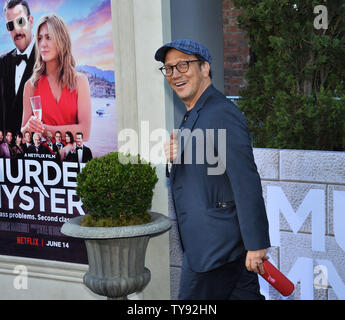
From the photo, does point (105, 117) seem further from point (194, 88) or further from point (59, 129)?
point (194, 88)

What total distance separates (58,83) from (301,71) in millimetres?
2157

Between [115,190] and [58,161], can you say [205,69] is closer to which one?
[115,190]

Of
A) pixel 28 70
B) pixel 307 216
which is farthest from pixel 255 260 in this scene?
pixel 28 70

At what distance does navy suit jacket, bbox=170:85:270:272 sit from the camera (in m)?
3.35

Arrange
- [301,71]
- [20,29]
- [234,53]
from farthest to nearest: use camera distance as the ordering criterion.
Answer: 1. [234,53]
2. [20,29]
3. [301,71]

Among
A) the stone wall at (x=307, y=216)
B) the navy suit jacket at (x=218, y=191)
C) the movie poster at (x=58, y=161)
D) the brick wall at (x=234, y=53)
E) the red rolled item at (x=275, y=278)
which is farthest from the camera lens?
the brick wall at (x=234, y=53)

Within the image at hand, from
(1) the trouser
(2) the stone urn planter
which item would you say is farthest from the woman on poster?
(1) the trouser

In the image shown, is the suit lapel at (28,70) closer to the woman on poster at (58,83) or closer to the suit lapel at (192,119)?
the woman on poster at (58,83)

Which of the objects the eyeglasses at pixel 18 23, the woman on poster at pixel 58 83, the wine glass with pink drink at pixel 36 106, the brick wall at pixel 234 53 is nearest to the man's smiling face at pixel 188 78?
the woman on poster at pixel 58 83

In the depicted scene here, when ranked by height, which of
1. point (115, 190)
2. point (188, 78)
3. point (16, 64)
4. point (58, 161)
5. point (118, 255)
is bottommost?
point (118, 255)

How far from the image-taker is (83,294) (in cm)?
584

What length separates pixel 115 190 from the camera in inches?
184

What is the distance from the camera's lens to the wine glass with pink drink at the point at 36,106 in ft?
19.4

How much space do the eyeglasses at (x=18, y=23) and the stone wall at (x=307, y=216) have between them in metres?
2.48
